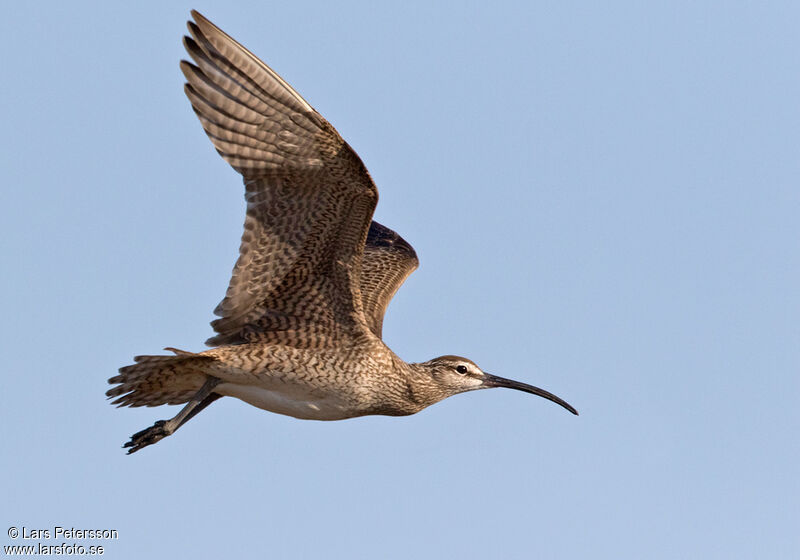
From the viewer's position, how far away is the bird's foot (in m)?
17.4

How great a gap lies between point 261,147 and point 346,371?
336 centimetres

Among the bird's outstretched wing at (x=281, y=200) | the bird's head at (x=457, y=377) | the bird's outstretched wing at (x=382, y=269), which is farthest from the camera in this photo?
the bird's outstretched wing at (x=382, y=269)

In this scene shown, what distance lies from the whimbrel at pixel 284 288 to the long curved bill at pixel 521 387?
0.41 meters

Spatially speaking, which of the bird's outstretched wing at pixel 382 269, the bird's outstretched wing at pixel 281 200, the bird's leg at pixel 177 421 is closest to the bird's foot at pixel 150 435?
the bird's leg at pixel 177 421

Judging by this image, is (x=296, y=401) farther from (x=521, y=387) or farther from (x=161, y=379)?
(x=521, y=387)

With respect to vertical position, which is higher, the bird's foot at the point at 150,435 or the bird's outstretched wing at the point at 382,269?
the bird's outstretched wing at the point at 382,269

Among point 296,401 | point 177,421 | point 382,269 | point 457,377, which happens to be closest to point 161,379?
point 177,421

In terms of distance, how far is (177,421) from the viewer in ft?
57.1

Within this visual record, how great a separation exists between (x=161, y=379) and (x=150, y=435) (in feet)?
2.77

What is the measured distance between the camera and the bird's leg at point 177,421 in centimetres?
1731

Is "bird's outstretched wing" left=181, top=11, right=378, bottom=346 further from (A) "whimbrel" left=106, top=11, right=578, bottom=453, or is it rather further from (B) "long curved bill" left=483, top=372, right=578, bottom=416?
(B) "long curved bill" left=483, top=372, right=578, bottom=416

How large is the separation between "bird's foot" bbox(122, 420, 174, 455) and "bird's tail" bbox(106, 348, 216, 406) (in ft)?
1.30

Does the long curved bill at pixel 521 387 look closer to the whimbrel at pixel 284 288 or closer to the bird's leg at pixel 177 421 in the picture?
the whimbrel at pixel 284 288

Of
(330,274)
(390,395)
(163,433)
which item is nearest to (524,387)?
(390,395)
